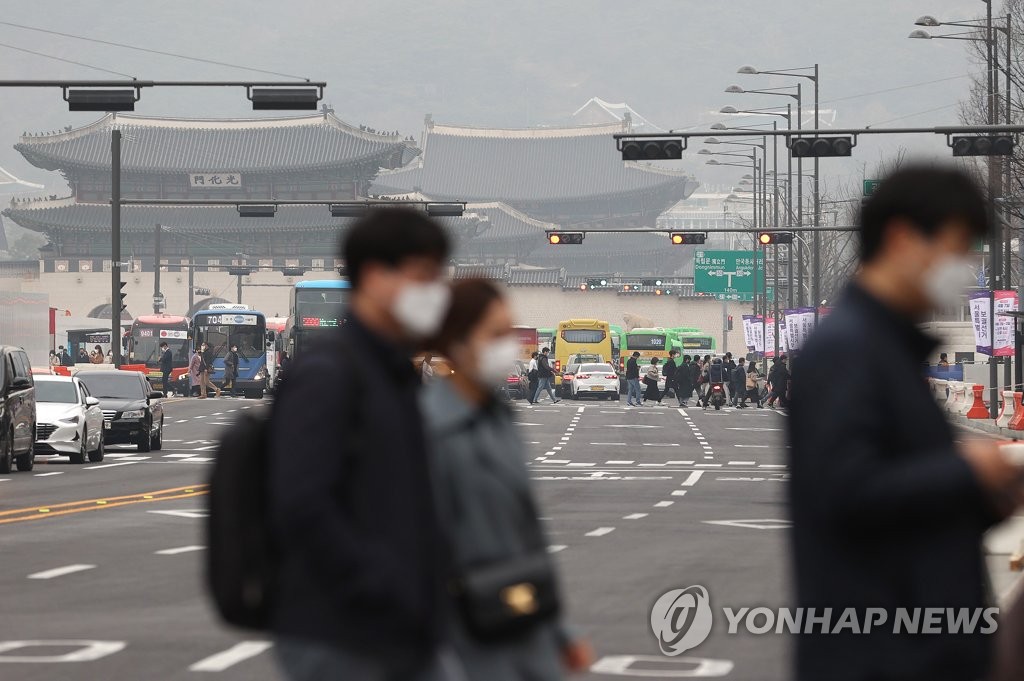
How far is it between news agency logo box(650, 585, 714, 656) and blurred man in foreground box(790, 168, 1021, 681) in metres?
6.47

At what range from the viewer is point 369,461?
4.36 metres

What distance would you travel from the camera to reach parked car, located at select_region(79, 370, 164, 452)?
1353 inches

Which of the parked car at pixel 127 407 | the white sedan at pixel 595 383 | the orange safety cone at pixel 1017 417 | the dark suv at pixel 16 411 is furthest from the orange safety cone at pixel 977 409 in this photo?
the dark suv at pixel 16 411

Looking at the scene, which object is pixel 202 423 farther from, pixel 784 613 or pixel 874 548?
pixel 874 548

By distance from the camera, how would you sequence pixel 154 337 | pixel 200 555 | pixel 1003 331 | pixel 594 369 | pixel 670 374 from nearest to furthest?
pixel 200 555, pixel 1003 331, pixel 670 374, pixel 594 369, pixel 154 337

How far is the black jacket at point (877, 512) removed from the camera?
156 inches

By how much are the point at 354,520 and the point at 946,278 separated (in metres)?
1.40

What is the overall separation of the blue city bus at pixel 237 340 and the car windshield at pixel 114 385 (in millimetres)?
33237

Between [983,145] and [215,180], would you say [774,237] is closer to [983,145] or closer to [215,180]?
[983,145]

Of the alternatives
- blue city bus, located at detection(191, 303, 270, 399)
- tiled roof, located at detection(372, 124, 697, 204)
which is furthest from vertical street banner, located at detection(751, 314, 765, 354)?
tiled roof, located at detection(372, 124, 697, 204)

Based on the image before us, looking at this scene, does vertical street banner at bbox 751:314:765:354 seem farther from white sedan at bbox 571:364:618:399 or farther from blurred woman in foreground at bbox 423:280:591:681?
blurred woman in foreground at bbox 423:280:591:681

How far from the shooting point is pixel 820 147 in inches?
1266

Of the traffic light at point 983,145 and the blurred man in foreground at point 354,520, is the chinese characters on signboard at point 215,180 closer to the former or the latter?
the traffic light at point 983,145

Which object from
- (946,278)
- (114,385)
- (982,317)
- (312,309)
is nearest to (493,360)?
(946,278)
